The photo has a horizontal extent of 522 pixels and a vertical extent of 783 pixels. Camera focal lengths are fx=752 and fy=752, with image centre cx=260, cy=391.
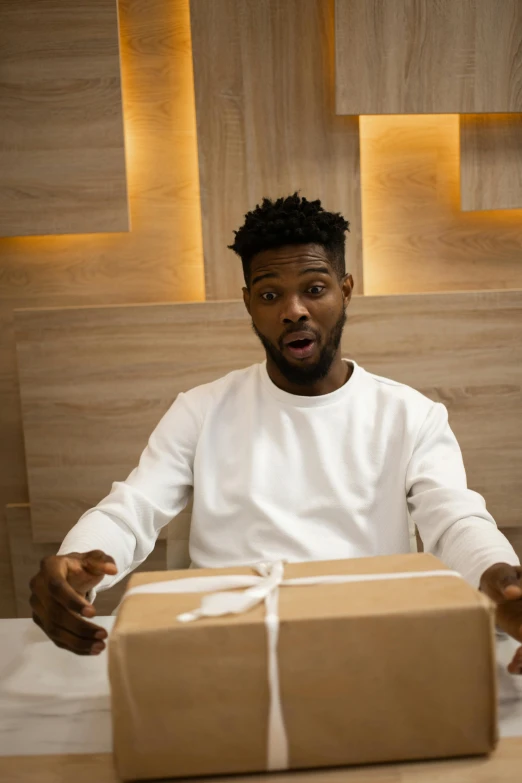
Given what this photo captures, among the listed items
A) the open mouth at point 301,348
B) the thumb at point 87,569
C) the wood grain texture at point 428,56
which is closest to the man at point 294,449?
the open mouth at point 301,348

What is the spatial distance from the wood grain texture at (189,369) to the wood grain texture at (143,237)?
16 centimetres

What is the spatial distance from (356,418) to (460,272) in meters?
1.16

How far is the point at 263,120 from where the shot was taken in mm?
2434

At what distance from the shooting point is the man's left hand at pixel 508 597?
0.95m

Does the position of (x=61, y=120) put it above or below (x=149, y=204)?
above

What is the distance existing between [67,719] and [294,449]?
0.80m

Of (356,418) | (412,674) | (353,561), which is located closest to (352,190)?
(356,418)

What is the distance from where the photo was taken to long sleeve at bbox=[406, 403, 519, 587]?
46.4 inches

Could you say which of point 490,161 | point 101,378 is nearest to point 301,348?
point 101,378

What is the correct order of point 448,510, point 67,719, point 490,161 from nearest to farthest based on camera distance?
point 67,719, point 448,510, point 490,161

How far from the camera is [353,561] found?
0.93 metres

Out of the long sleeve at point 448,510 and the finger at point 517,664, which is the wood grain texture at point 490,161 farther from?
the finger at point 517,664

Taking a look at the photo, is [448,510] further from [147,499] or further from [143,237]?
[143,237]

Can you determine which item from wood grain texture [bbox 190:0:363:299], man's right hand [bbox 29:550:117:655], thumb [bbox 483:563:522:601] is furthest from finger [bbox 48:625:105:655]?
wood grain texture [bbox 190:0:363:299]
